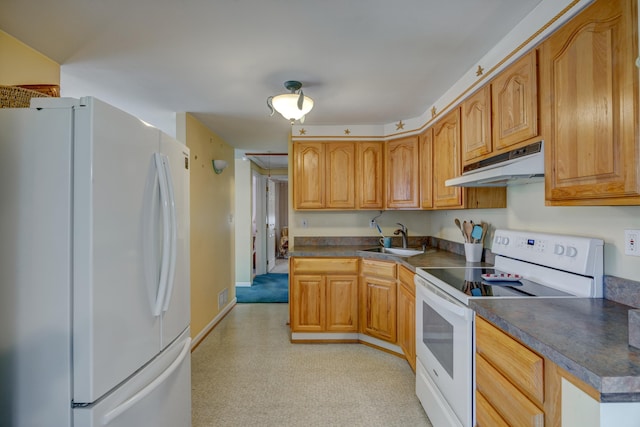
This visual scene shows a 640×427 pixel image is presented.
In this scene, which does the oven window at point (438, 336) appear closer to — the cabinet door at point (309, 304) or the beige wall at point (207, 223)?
the cabinet door at point (309, 304)

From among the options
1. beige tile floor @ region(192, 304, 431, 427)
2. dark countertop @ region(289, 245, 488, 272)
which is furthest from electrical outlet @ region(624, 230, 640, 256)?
beige tile floor @ region(192, 304, 431, 427)

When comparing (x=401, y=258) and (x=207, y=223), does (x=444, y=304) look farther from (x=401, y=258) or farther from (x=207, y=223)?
(x=207, y=223)

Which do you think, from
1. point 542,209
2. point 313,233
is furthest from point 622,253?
point 313,233

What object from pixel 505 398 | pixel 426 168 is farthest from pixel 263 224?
pixel 505 398

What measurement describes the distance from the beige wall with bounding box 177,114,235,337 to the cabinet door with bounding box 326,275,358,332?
1368 millimetres

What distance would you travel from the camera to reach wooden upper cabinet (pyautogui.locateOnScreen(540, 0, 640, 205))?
3.38 ft

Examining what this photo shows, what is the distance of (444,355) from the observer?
171 cm

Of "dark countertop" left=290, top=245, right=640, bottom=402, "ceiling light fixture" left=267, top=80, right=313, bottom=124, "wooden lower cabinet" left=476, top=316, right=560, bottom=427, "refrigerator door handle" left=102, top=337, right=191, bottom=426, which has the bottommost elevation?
"refrigerator door handle" left=102, top=337, right=191, bottom=426

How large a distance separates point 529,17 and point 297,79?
1422 millimetres

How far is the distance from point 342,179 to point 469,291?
214cm

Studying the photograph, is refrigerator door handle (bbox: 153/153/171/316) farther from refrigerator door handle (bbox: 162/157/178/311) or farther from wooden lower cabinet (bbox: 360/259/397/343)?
wooden lower cabinet (bbox: 360/259/397/343)

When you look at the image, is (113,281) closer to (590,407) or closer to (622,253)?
(590,407)

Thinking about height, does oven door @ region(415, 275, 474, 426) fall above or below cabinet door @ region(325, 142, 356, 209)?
below

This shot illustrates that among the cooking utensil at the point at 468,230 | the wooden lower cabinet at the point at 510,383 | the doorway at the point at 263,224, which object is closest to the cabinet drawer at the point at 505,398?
the wooden lower cabinet at the point at 510,383
